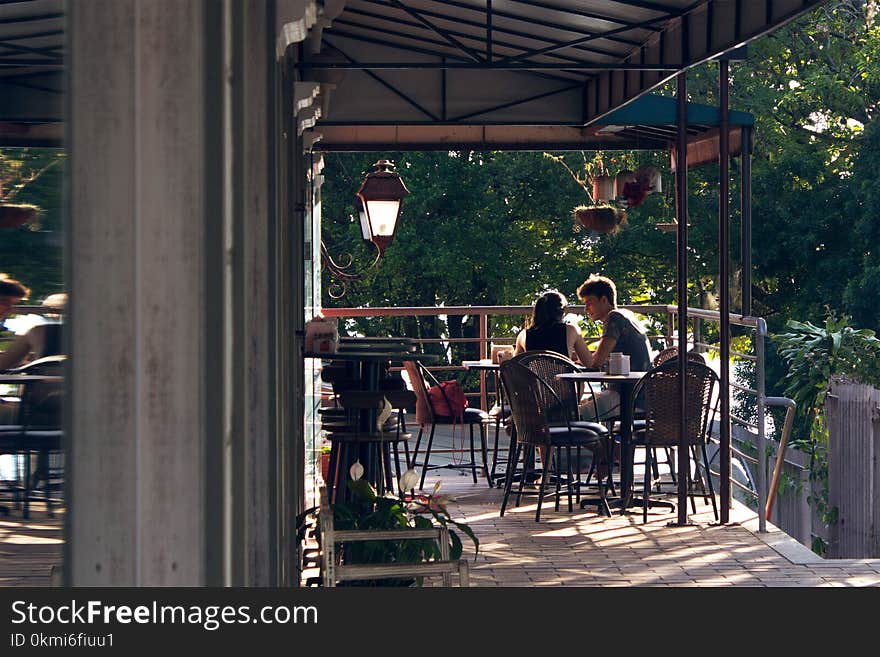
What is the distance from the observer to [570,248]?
77.3 ft

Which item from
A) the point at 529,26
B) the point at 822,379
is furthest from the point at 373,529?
the point at 822,379

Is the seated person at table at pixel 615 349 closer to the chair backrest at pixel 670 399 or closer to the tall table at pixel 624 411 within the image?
the tall table at pixel 624 411

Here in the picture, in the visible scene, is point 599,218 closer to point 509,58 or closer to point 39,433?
point 509,58

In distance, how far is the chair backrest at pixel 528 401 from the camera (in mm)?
6871

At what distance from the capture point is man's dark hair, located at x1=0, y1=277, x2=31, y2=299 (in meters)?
1.01

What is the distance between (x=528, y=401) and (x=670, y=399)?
76 centimetres

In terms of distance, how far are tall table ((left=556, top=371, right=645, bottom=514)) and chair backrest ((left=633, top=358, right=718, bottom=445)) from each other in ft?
0.61

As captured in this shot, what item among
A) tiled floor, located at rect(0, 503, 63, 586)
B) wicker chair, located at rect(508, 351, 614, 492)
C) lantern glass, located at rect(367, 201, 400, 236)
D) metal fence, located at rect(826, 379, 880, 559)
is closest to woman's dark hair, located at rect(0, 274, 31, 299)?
tiled floor, located at rect(0, 503, 63, 586)

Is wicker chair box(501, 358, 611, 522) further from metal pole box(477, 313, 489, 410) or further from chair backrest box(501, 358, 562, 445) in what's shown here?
metal pole box(477, 313, 489, 410)

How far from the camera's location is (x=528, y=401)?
693 centimetres

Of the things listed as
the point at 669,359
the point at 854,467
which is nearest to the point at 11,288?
the point at 669,359
